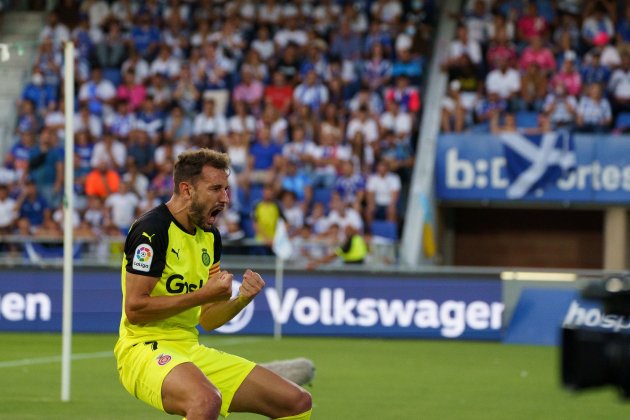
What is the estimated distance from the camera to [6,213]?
2433 cm

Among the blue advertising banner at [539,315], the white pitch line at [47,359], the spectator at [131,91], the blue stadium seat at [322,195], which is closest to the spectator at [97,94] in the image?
the spectator at [131,91]

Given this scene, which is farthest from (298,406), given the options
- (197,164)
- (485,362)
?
(485,362)

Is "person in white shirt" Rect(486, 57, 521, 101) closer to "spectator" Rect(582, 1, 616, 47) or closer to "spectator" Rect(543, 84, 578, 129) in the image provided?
"spectator" Rect(543, 84, 578, 129)

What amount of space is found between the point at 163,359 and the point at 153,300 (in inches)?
13.8

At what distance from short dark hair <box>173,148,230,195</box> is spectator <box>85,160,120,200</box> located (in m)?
17.0

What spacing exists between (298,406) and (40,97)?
67.6 ft

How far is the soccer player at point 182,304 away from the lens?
25.2 ft

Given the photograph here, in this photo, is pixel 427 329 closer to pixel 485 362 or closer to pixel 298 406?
pixel 485 362

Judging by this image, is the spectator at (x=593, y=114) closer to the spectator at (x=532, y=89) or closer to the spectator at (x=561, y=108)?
the spectator at (x=561, y=108)

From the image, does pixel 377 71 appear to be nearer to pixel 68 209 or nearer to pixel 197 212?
pixel 68 209

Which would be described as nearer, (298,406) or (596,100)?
(298,406)

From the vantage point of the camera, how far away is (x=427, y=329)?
21.0m

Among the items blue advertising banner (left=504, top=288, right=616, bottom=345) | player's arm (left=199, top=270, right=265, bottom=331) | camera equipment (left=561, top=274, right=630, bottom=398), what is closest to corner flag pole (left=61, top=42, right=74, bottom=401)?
player's arm (left=199, top=270, right=265, bottom=331)

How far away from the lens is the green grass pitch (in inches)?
484
